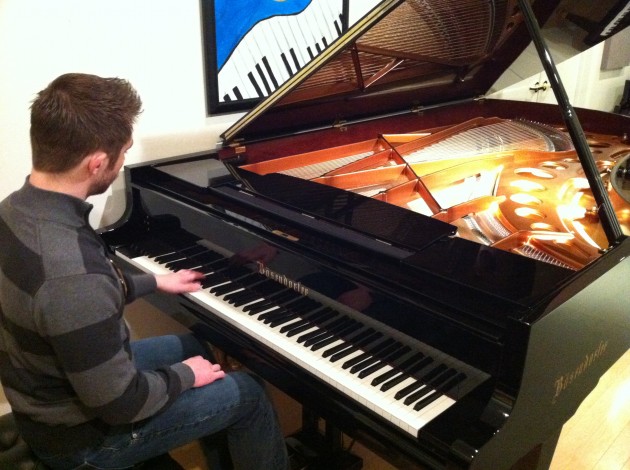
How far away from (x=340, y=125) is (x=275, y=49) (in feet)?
1.75

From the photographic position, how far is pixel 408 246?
1542 millimetres

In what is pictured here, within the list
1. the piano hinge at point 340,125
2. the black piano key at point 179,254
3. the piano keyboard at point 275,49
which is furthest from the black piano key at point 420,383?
the piano keyboard at point 275,49

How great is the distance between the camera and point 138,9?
2.26 m

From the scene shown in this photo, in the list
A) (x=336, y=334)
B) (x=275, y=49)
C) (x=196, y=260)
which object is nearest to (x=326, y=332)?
(x=336, y=334)

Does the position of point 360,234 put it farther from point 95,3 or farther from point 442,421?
point 95,3

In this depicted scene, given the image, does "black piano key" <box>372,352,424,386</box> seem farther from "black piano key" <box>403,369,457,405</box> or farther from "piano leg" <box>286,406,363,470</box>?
"piano leg" <box>286,406,363,470</box>

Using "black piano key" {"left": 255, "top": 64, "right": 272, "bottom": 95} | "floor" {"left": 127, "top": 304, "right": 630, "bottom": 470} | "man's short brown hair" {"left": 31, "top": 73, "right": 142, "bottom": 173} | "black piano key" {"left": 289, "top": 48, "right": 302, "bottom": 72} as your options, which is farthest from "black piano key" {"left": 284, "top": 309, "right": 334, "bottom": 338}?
"black piano key" {"left": 289, "top": 48, "right": 302, "bottom": 72}

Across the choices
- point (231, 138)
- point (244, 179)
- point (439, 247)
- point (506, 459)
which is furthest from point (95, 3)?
point (506, 459)

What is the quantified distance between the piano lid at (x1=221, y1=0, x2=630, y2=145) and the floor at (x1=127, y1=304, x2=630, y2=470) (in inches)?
48.1

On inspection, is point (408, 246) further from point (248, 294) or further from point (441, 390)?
point (248, 294)

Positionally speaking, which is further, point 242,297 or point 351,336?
point 242,297

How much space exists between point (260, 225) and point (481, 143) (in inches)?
65.5

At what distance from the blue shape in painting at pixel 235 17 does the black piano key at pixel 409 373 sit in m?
1.75

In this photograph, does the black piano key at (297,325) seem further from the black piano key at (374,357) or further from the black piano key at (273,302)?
the black piano key at (374,357)
